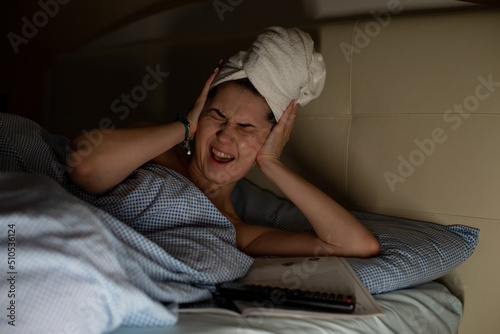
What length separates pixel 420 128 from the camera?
1.64 meters

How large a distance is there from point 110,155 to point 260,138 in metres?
0.42

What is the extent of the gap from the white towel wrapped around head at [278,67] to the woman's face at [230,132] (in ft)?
0.11

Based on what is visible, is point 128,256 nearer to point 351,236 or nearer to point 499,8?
point 351,236

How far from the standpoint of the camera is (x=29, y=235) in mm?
792

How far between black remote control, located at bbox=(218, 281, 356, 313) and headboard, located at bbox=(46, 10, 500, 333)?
27.1 inches

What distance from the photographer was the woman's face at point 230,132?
145cm

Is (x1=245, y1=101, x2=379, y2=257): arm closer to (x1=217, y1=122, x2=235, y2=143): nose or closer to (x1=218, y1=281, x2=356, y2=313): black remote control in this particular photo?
(x1=217, y1=122, x2=235, y2=143): nose

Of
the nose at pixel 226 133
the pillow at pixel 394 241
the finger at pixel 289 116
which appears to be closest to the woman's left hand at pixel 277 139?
the finger at pixel 289 116

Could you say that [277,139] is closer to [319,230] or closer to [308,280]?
[319,230]

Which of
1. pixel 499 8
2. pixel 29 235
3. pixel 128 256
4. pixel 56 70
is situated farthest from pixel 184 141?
pixel 56 70

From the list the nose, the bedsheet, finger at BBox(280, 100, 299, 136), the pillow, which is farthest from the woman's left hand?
the bedsheet

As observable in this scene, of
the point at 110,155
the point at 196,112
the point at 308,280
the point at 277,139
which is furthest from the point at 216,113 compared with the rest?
the point at 308,280

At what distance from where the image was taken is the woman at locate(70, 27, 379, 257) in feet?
4.48

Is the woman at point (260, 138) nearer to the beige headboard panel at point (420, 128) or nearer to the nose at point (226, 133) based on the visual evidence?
the nose at point (226, 133)
